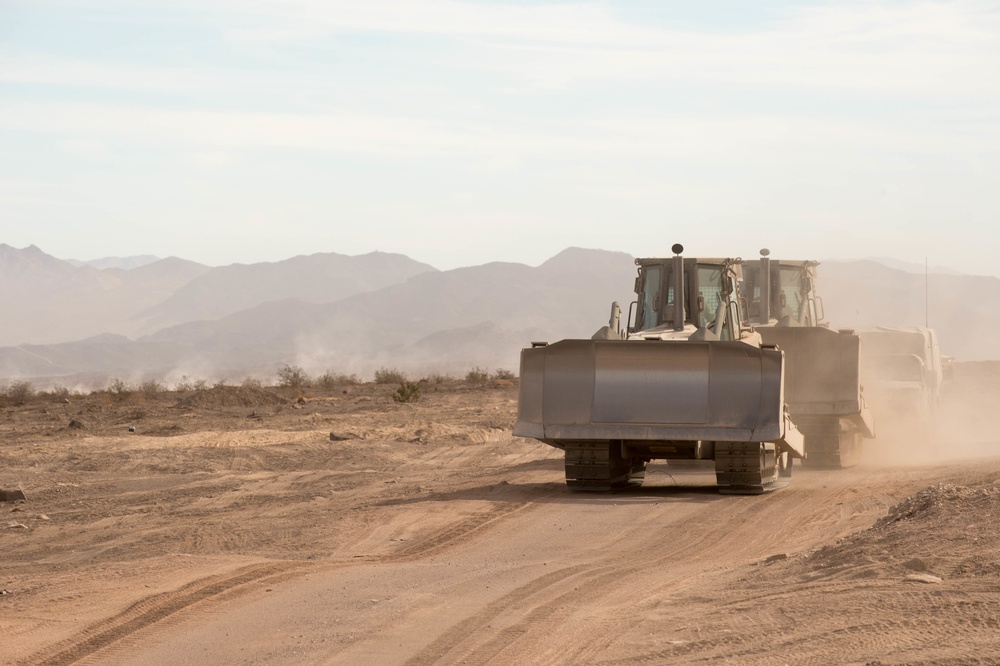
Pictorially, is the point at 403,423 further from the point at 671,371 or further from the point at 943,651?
the point at 943,651

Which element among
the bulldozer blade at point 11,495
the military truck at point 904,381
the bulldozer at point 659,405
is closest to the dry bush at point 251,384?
the military truck at point 904,381

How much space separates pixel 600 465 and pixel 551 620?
7356mm

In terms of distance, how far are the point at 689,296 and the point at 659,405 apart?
2911 millimetres

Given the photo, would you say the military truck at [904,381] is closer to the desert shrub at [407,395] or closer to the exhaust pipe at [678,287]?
the exhaust pipe at [678,287]

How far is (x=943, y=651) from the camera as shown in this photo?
720 cm

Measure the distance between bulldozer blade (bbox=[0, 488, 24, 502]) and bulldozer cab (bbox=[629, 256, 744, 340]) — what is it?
848cm

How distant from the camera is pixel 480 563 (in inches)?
449

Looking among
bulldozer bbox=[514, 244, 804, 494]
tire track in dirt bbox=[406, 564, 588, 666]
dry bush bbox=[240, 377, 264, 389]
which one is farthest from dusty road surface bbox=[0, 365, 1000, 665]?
dry bush bbox=[240, 377, 264, 389]

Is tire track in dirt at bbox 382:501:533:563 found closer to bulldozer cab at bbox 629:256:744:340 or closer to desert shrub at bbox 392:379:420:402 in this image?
bulldozer cab at bbox 629:256:744:340

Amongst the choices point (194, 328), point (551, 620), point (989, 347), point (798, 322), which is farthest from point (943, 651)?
point (194, 328)

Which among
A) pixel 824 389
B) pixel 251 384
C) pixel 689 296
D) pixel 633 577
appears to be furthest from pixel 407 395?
pixel 633 577

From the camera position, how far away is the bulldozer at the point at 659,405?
1532 centimetres

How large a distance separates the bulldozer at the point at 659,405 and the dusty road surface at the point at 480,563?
493mm

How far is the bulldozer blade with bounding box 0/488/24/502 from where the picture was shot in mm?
17406
